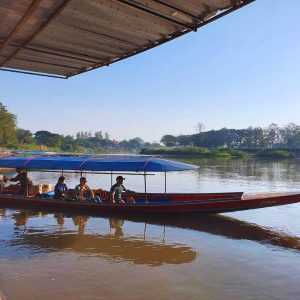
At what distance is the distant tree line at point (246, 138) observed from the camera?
388 feet

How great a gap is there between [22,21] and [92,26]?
1.95 ft

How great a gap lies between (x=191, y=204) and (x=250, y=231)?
2104mm

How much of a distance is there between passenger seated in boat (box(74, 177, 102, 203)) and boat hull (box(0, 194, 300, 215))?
48cm

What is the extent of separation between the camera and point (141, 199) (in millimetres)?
14383

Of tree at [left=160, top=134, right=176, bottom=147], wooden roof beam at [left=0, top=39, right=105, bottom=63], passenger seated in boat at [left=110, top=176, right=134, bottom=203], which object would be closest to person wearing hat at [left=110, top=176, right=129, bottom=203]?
passenger seated in boat at [left=110, top=176, right=134, bottom=203]

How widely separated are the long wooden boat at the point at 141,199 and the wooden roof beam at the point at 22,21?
9.09 m

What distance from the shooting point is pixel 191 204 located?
1216 cm

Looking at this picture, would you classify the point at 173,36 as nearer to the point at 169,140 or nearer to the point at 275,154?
the point at 275,154

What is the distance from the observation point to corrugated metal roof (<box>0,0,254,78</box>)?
284 cm

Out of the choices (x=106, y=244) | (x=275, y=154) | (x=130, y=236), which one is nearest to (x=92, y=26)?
(x=106, y=244)

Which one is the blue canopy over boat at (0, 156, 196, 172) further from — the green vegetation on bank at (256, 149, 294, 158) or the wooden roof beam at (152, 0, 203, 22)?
the green vegetation on bank at (256, 149, 294, 158)

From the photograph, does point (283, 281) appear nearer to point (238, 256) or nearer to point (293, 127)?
point (238, 256)

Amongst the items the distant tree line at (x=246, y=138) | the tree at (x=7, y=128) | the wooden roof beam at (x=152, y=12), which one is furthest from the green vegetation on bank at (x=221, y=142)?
the wooden roof beam at (x=152, y=12)

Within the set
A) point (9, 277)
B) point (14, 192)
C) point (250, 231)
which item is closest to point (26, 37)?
point (9, 277)
